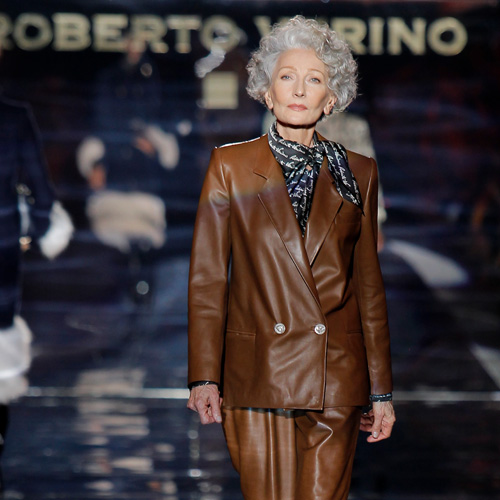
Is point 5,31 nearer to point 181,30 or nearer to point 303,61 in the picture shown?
point 181,30

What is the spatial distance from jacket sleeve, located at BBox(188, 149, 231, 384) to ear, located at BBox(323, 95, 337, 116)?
0.31 m

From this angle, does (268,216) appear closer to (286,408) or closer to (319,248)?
(319,248)

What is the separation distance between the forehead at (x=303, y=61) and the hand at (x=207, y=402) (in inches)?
31.7

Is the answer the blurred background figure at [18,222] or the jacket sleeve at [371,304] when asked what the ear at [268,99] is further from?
the blurred background figure at [18,222]

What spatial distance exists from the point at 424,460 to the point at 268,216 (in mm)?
2406

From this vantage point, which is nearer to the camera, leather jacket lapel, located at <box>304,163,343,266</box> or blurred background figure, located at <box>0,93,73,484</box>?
leather jacket lapel, located at <box>304,163,343,266</box>

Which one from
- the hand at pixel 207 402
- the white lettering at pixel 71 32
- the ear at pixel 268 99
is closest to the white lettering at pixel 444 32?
the white lettering at pixel 71 32

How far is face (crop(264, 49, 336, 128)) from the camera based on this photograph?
2248mm

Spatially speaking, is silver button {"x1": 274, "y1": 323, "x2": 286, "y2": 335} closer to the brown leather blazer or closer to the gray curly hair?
the brown leather blazer

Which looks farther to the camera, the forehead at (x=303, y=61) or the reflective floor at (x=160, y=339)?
the reflective floor at (x=160, y=339)

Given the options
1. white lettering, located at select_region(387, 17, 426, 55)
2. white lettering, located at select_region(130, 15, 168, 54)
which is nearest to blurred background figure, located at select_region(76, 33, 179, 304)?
white lettering, located at select_region(130, 15, 168, 54)

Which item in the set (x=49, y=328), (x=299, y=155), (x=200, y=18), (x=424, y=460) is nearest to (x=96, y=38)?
(x=200, y=18)

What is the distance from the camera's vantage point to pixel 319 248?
7.27ft

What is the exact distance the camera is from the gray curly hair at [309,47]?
7.44 ft
